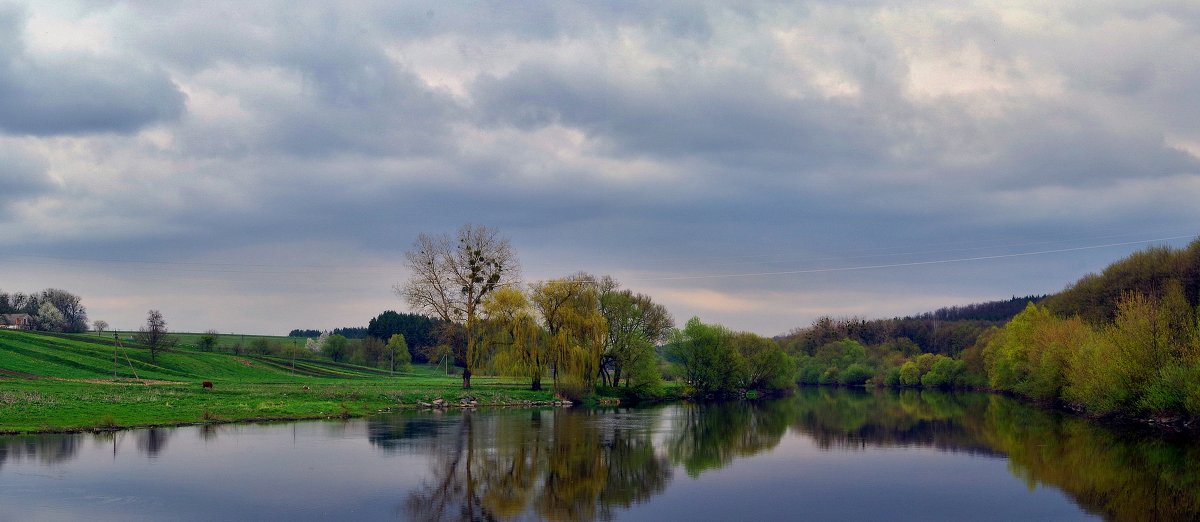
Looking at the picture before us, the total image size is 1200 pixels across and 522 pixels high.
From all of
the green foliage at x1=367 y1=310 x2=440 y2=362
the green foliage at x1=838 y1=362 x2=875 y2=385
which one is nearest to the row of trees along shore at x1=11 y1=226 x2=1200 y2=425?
the green foliage at x1=838 y1=362 x2=875 y2=385

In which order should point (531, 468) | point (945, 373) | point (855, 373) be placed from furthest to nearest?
point (855, 373), point (945, 373), point (531, 468)

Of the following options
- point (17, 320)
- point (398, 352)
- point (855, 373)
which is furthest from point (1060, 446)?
point (17, 320)

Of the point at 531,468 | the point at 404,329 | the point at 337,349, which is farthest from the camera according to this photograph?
the point at 404,329

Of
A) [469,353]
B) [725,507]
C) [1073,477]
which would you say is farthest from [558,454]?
[469,353]

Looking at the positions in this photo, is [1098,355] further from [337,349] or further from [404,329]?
[404,329]

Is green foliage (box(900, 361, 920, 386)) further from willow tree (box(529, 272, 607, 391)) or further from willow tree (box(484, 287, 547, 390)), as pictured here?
willow tree (box(484, 287, 547, 390))

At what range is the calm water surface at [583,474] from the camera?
2106 centimetres

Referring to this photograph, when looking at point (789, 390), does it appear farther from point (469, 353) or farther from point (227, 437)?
point (227, 437)

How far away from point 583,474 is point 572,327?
39.7 m

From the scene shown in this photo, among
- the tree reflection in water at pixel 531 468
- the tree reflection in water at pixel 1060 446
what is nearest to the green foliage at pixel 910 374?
the tree reflection in water at pixel 1060 446

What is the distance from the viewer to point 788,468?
30.5 metres

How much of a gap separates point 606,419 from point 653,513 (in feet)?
97.7

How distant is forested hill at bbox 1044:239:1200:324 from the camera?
68.6m

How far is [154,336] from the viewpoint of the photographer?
266 ft
